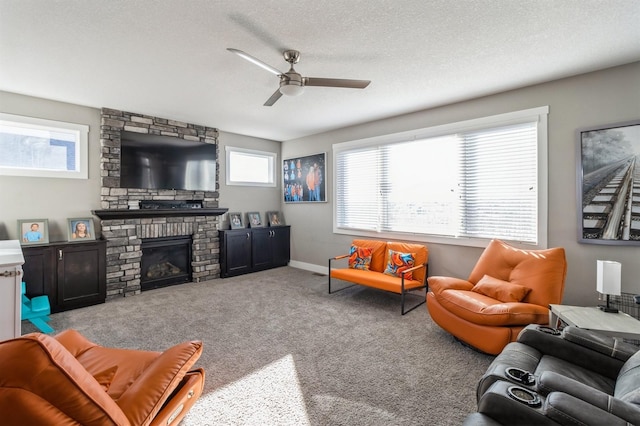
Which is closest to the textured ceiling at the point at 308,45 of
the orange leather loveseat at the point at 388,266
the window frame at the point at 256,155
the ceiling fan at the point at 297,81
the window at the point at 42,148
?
the ceiling fan at the point at 297,81

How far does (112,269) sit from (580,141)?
6017 millimetres

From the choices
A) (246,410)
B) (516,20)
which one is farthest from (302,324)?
(516,20)

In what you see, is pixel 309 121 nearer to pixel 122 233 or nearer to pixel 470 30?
pixel 470 30

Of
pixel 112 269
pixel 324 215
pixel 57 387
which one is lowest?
pixel 112 269

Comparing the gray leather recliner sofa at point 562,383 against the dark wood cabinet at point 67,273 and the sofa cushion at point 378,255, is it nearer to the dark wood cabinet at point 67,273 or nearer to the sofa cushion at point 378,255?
the sofa cushion at point 378,255

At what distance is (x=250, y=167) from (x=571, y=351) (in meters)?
5.57

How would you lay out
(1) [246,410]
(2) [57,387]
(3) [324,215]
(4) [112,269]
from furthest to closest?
(3) [324,215] < (4) [112,269] < (1) [246,410] < (2) [57,387]

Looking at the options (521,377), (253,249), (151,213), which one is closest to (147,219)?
(151,213)

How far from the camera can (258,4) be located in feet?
6.81

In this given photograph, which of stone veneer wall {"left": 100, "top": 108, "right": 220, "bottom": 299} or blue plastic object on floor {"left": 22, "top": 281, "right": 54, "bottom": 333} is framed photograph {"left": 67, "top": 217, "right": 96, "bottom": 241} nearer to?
stone veneer wall {"left": 100, "top": 108, "right": 220, "bottom": 299}

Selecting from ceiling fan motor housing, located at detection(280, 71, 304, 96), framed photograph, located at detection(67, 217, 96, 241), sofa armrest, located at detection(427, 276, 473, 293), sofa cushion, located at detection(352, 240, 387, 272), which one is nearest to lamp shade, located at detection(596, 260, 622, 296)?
sofa armrest, located at detection(427, 276, 473, 293)

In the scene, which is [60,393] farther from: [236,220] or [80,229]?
[236,220]

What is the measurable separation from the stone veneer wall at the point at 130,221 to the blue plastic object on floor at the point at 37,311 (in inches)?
34.1

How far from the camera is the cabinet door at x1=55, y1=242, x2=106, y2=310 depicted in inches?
150
